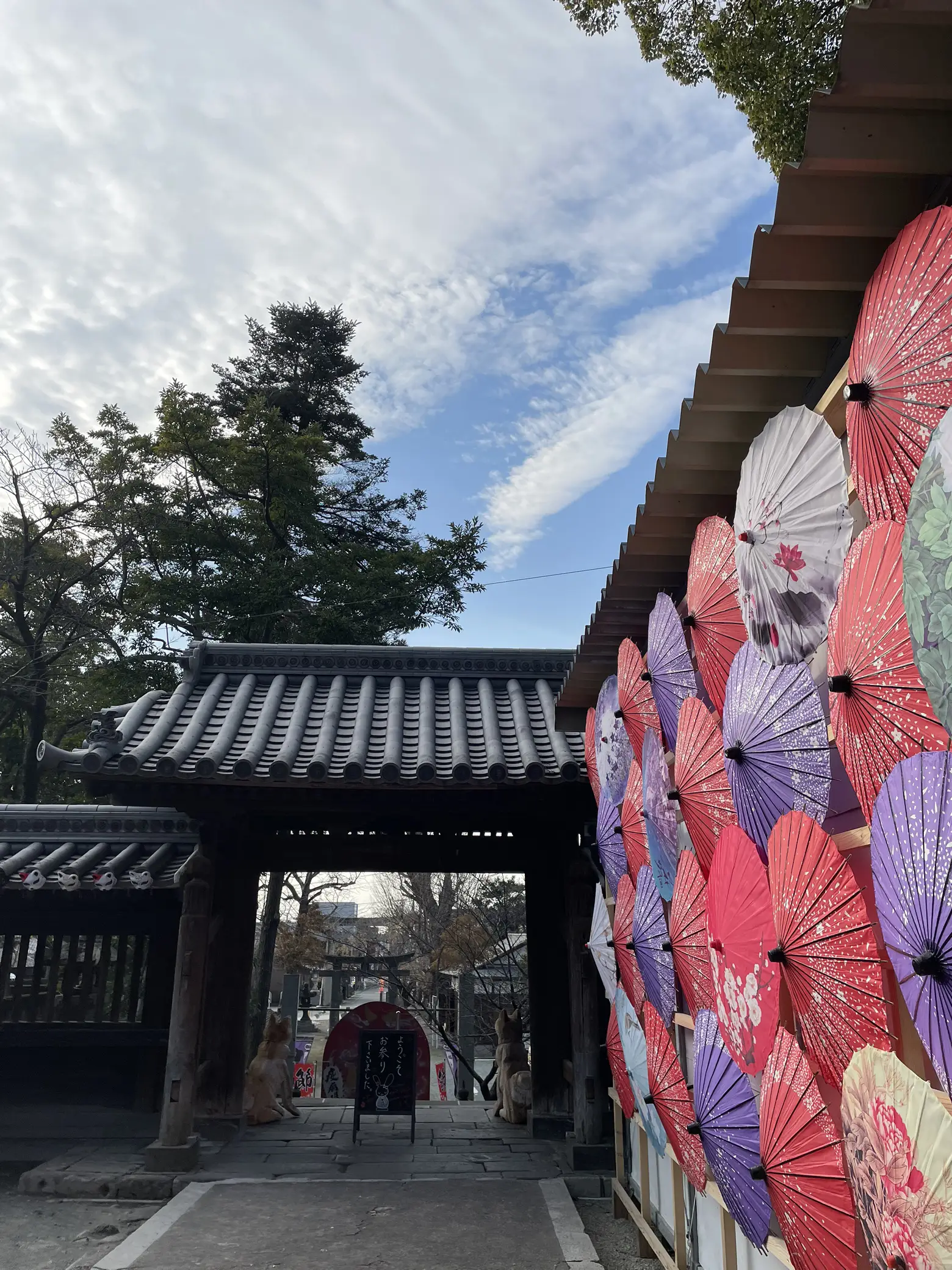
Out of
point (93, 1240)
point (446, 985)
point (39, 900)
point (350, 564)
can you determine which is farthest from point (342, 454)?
point (93, 1240)

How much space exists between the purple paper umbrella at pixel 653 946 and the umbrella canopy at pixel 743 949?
0.83 meters

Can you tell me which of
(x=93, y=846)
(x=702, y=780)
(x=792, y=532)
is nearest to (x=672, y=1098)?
(x=702, y=780)

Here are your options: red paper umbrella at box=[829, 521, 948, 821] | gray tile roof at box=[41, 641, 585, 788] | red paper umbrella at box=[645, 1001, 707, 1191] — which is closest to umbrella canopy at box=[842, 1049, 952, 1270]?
red paper umbrella at box=[829, 521, 948, 821]

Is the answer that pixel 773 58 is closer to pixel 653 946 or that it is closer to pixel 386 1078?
pixel 653 946

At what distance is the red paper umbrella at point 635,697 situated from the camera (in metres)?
4.68

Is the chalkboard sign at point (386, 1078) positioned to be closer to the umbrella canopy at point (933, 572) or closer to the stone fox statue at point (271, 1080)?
the stone fox statue at point (271, 1080)

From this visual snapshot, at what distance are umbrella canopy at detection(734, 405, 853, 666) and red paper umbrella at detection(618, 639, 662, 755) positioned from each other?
4.65ft

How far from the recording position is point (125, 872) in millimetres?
8781

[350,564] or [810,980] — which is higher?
[350,564]

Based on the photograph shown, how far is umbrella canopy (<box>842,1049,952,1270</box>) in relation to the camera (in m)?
2.16

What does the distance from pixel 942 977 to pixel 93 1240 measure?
674cm

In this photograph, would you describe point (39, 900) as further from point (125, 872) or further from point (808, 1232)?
point (808, 1232)

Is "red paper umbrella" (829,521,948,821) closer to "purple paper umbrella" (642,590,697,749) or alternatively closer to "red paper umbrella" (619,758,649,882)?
"purple paper umbrella" (642,590,697,749)

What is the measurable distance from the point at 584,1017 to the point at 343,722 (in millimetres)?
3573
